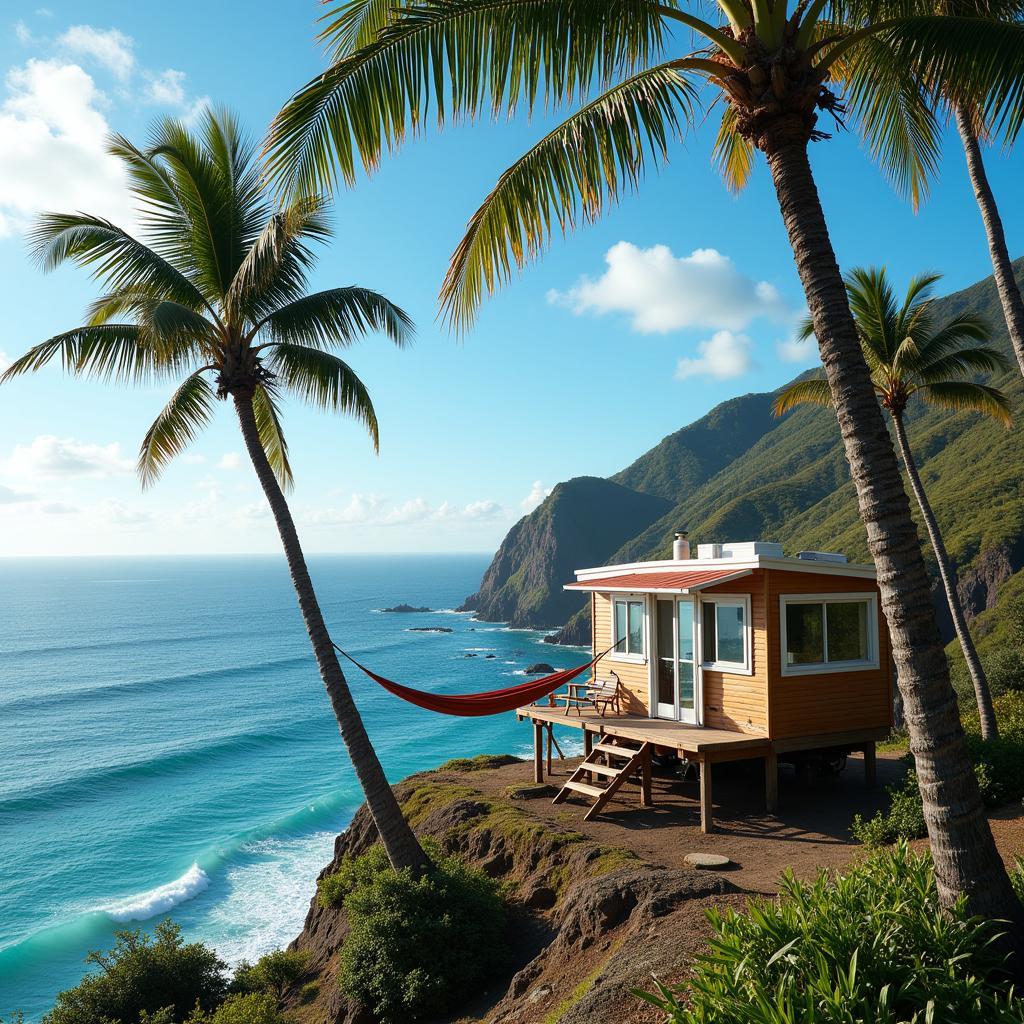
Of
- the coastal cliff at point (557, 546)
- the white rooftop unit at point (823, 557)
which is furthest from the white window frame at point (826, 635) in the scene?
the coastal cliff at point (557, 546)

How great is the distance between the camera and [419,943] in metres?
8.53

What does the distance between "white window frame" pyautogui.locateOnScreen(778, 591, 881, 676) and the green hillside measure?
80.3 ft

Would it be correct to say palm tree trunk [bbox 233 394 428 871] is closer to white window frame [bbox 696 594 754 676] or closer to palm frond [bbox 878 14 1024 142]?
white window frame [bbox 696 594 754 676]

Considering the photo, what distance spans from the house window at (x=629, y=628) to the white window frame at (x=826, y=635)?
113 inches

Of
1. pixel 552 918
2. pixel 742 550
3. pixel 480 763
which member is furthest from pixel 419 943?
pixel 480 763

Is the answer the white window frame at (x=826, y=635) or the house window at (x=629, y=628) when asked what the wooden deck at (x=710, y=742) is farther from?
the house window at (x=629, y=628)

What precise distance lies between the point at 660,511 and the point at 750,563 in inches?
4148

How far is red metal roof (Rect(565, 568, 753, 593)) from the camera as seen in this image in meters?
11.7

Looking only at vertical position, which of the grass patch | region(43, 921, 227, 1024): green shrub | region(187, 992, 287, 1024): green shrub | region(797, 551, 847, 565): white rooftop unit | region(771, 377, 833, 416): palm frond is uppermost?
region(771, 377, 833, 416): palm frond

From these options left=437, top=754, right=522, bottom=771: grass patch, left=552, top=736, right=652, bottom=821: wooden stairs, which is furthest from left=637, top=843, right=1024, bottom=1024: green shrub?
left=437, top=754, right=522, bottom=771: grass patch

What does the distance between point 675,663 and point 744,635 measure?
1.53 meters

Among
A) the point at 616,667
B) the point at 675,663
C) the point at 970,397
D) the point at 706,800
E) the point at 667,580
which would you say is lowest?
the point at 706,800

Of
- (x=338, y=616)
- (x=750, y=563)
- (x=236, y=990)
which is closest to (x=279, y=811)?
(x=236, y=990)

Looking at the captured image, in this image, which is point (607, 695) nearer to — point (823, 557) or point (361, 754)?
point (823, 557)
